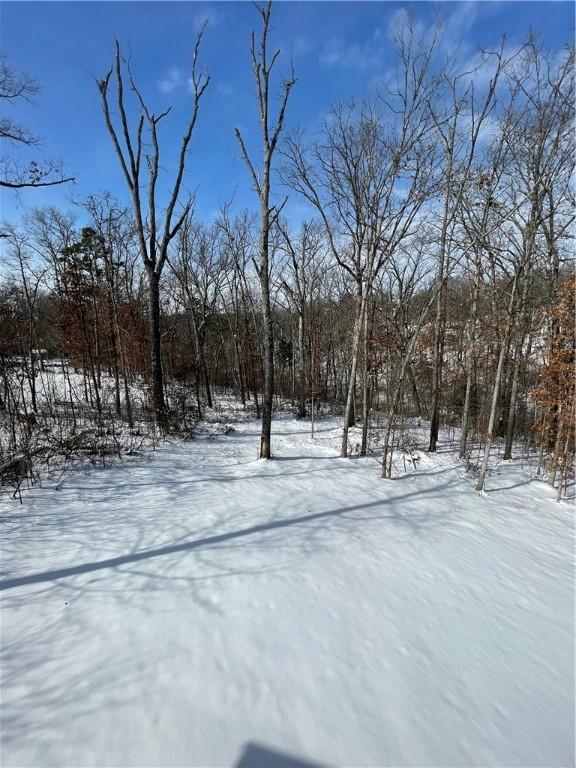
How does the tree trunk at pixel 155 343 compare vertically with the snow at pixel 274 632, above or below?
above

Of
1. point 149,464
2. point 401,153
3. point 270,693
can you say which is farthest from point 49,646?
point 401,153

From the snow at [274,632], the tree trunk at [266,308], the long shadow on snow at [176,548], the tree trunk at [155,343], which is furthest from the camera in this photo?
the tree trunk at [155,343]

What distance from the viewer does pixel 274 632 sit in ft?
10.2

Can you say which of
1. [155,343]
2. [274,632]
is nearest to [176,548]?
[274,632]

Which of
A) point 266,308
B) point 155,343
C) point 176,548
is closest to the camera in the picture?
point 176,548

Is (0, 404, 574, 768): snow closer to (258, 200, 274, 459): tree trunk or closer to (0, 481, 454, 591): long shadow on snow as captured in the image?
(0, 481, 454, 591): long shadow on snow

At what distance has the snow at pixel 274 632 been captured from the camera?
7.44ft

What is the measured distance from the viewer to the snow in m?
2.27

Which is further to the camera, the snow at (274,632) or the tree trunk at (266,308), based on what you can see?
the tree trunk at (266,308)

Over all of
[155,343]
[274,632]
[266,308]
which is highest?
[266,308]

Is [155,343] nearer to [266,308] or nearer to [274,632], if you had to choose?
[266,308]

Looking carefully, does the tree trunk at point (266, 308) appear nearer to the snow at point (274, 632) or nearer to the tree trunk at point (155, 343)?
the snow at point (274, 632)

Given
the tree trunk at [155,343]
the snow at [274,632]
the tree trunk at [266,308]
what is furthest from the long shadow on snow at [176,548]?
the tree trunk at [155,343]

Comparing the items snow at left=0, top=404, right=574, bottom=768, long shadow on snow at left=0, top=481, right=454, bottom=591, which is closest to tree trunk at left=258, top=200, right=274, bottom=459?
snow at left=0, top=404, right=574, bottom=768
